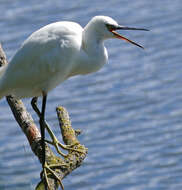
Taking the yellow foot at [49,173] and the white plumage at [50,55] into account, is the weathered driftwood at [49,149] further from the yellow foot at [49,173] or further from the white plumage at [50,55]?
the white plumage at [50,55]

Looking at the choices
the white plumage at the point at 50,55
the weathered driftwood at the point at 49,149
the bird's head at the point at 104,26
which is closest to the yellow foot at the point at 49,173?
the weathered driftwood at the point at 49,149

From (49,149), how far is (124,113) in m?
4.32

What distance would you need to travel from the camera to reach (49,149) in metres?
4.98

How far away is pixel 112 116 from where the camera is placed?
30.2 feet

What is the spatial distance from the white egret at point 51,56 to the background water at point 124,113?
2176mm

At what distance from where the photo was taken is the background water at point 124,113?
27.2ft

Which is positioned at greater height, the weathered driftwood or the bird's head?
the bird's head

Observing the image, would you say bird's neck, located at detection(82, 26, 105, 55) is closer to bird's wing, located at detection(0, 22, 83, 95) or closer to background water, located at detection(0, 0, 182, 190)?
bird's wing, located at detection(0, 22, 83, 95)

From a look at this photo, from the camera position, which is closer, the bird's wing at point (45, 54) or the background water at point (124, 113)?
the bird's wing at point (45, 54)

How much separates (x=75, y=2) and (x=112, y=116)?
13.2 ft

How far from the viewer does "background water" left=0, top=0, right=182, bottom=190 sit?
830 cm

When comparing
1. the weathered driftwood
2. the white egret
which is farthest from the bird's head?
the weathered driftwood

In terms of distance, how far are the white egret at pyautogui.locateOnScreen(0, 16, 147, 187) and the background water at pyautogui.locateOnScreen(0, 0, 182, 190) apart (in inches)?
85.7

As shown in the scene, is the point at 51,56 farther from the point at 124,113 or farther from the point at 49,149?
the point at 124,113
